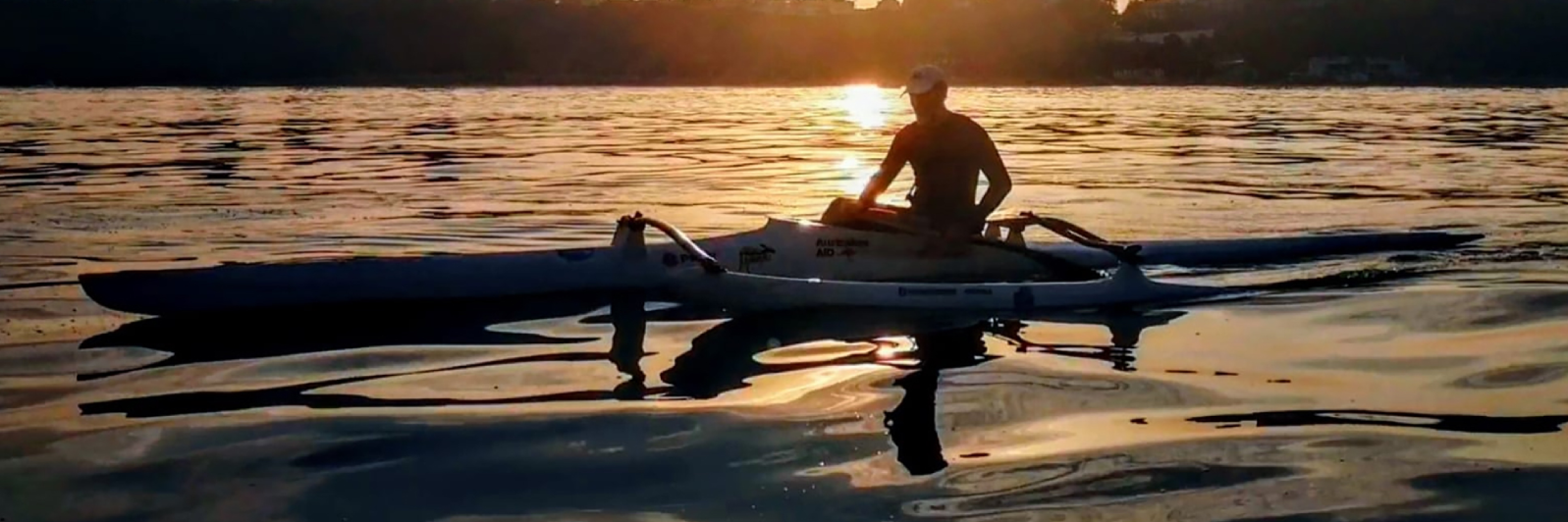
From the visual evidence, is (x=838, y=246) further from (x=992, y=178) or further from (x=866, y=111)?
(x=866, y=111)

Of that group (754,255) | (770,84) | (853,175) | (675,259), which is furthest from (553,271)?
(770,84)

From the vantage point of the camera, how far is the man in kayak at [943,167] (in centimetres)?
1218

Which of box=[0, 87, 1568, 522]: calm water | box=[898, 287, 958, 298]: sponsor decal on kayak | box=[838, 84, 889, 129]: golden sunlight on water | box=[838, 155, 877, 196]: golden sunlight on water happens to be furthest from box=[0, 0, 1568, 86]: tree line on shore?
box=[898, 287, 958, 298]: sponsor decal on kayak

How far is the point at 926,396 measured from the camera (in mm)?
8742

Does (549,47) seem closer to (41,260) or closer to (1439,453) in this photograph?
(41,260)

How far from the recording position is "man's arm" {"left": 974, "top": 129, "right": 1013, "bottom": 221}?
40.2ft

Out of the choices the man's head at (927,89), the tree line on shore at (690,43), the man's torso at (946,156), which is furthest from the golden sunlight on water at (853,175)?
the tree line on shore at (690,43)

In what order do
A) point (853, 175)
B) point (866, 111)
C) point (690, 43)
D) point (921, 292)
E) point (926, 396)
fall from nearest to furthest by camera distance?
point (926, 396) → point (921, 292) → point (853, 175) → point (866, 111) → point (690, 43)

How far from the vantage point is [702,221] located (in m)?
18.8

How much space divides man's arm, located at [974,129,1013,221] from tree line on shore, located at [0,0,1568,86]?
9330 centimetres

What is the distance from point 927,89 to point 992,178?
0.99 meters

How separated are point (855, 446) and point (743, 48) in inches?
4515

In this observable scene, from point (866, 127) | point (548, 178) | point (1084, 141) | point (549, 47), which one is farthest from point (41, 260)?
point (549, 47)

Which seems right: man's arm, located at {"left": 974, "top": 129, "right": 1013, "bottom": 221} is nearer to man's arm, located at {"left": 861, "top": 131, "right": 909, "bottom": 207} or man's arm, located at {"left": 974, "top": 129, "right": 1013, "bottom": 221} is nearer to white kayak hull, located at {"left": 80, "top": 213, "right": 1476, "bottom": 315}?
white kayak hull, located at {"left": 80, "top": 213, "right": 1476, "bottom": 315}
